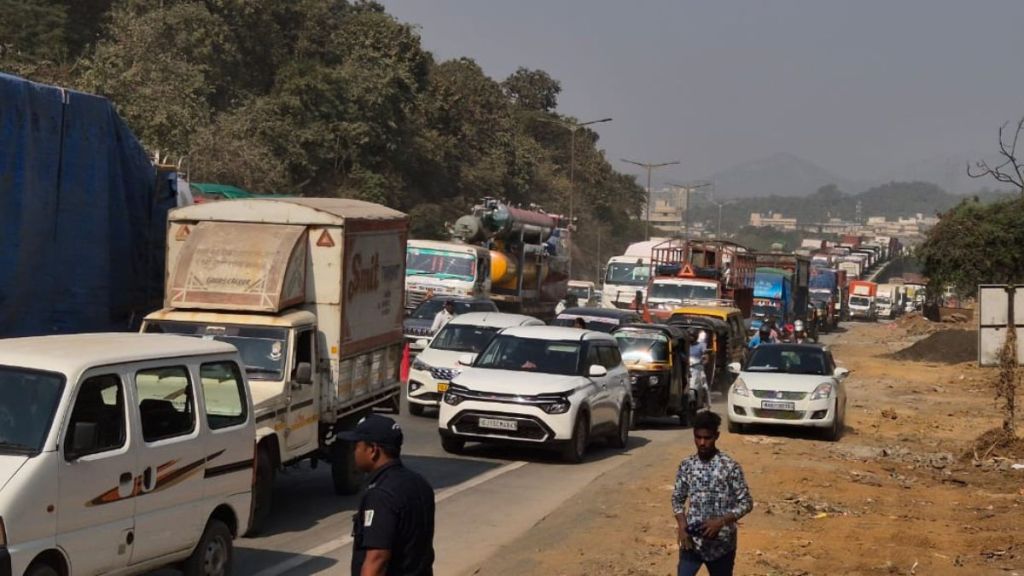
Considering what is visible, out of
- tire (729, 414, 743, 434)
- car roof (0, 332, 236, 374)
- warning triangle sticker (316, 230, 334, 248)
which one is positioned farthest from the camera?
tire (729, 414, 743, 434)

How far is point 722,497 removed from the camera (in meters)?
7.52

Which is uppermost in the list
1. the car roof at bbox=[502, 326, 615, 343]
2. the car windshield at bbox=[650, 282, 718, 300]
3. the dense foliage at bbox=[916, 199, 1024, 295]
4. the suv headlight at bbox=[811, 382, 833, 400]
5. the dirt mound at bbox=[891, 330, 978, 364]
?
the dense foliage at bbox=[916, 199, 1024, 295]

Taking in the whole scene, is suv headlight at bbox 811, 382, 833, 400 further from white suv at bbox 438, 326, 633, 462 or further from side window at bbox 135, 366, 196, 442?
side window at bbox 135, 366, 196, 442

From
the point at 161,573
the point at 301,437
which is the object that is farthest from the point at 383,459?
the point at 301,437

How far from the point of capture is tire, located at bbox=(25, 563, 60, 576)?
6.99 m

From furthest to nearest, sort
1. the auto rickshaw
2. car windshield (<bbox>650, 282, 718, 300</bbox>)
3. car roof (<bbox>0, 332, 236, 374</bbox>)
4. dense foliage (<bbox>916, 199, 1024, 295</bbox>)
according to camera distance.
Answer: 1. dense foliage (<bbox>916, 199, 1024, 295</bbox>)
2. car windshield (<bbox>650, 282, 718, 300</bbox>)
3. the auto rickshaw
4. car roof (<bbox>0, 332, 236, 374</bbox>)

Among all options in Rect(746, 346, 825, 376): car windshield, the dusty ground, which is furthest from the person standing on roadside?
Rect(746, 346, 825, 376): car windshield

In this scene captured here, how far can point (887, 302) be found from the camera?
331ft

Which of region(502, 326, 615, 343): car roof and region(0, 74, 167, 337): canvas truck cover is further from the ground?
region(0, 74, 167, 337): canvas truck cover

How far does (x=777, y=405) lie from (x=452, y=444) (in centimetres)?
627

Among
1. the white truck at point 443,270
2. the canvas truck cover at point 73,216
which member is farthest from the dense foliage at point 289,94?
the canvas truck cover at point 73,216

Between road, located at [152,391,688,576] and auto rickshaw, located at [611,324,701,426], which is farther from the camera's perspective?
auto rickshaw, located at [611,324,701,426]

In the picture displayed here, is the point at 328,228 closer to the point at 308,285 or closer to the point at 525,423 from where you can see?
the point at 308,285

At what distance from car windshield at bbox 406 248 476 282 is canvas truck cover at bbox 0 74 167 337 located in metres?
20.5
